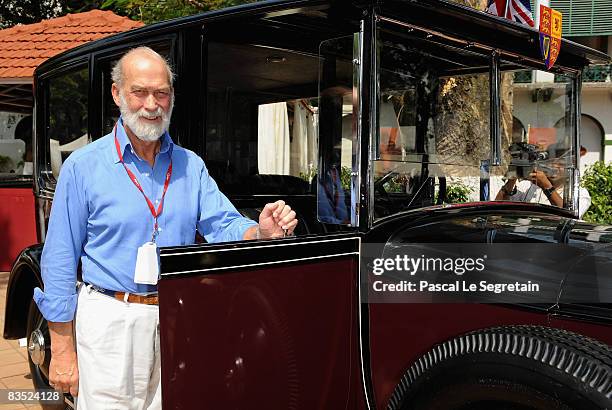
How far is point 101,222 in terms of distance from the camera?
192cm

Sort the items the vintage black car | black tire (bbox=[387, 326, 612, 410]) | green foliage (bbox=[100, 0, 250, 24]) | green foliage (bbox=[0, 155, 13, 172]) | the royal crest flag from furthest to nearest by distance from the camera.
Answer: green foliage (bbox=[0, 155, 13, 172]), green foliage (bbox=[100, 0, 250, 24]), the royal crest flag, the vintage black car, black tire (bbox=[387, 326, 612, 410])

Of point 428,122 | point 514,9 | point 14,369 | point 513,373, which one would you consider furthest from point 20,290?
point 514,9

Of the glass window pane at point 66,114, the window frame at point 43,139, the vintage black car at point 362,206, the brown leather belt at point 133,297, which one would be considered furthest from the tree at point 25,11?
the brown leather belt at point 133,297

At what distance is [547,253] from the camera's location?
209 cm

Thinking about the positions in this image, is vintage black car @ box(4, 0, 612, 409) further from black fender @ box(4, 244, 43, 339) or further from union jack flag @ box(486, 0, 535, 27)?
union jack flag @ box(486, 0, 535, 27)

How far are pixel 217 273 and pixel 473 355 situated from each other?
2.54 ft

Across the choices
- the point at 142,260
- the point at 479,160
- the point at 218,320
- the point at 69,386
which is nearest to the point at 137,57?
the point at 142,260

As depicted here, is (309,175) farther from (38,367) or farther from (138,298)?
(38,367)

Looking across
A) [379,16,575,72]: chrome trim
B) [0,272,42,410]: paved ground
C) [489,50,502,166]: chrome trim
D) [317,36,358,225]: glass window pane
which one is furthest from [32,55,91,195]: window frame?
[489,50,502,166]: chrome trim

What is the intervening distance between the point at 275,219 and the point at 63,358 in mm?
825

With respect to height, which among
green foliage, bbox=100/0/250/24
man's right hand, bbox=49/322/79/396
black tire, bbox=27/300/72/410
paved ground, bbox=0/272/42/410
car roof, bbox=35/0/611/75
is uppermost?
green foliage, bbox=100/0/250/24

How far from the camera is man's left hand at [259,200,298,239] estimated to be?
199 centimetres

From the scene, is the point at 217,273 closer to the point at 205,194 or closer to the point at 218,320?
the point at 218,320

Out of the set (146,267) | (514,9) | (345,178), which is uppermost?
(514,9)
